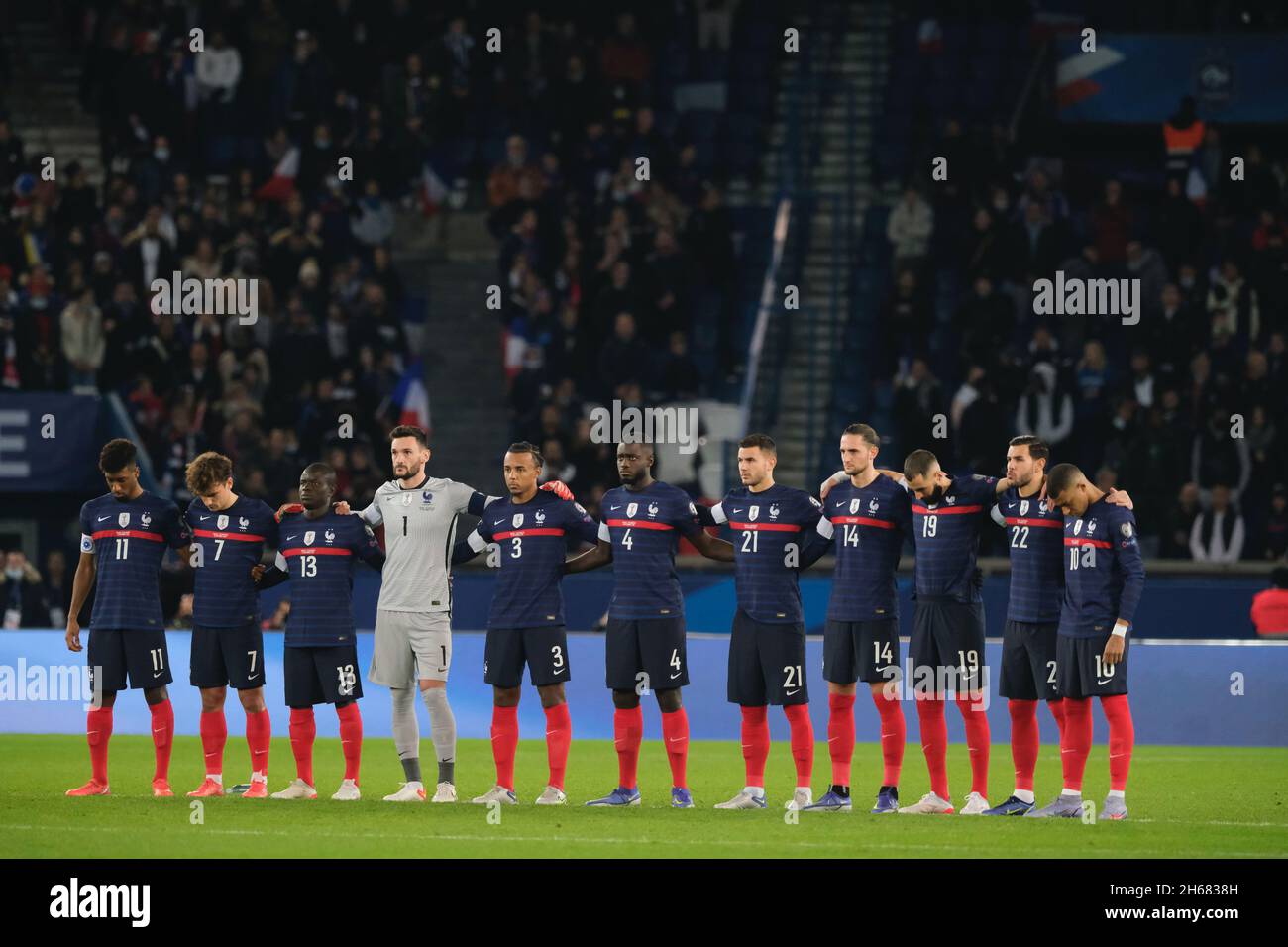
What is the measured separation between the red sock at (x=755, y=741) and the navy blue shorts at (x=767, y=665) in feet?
0.20

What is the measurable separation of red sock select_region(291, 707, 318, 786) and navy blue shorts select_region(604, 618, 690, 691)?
1.90 meters

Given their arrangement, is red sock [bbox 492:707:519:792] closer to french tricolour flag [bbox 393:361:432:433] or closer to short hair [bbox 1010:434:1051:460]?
short hair [bbox 1010:434:1051:460]

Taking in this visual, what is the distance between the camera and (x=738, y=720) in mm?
18547

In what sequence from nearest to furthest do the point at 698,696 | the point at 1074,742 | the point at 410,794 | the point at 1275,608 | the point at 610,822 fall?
1. the point at 610,822
2. the point at 1074,742
3. the point at 410,794
4. the point at 1275,608
5. the point at 698,696

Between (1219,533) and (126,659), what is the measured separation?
11.8 metres

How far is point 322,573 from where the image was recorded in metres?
13.7

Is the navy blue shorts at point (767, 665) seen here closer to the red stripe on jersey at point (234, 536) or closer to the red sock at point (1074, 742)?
the red sock at point (1074, 742)

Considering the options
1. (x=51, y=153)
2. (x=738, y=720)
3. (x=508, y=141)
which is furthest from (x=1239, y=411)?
(x=51, y=153)

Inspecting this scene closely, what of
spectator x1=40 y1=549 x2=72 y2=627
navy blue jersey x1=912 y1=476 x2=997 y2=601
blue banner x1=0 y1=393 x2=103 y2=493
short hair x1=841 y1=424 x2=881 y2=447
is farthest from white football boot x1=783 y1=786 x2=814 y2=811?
blue banner x1=0 y1=393 x2=103 y2=493

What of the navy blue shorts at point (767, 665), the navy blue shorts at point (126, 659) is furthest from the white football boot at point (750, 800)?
the navy blue shorts at point (126, 659)

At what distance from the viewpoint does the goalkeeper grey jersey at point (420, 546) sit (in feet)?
45.0

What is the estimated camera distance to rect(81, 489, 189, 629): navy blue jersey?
13930 millimetres

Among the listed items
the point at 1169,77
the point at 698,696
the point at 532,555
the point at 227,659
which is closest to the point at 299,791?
the point at 227,659

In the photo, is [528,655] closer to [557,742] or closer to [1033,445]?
[557,742]
